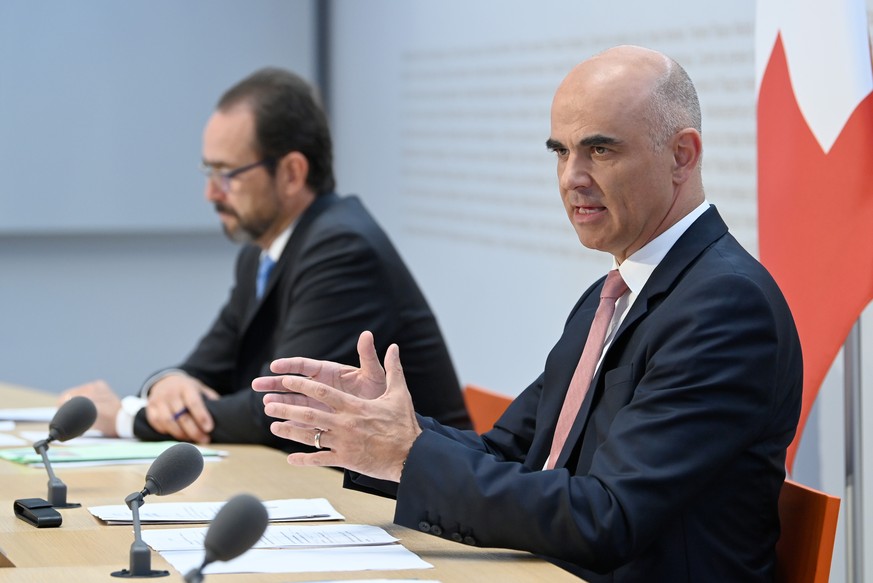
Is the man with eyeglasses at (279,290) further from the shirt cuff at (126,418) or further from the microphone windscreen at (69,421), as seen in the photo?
the microphone windscreen at (69,421)

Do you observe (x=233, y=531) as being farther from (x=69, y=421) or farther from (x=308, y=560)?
(x=69, y=421)

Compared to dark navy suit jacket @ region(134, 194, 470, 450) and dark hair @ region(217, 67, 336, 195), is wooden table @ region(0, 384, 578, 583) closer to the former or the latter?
dark navy suit jacket @ region(134, 194, 470, 450)

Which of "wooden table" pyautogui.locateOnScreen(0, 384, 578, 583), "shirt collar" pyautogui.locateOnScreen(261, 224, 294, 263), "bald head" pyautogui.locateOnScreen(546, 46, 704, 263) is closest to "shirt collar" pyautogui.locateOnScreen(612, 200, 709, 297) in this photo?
"bald head" pyautogui.locateOnScreen(546, 46, 704, 263)

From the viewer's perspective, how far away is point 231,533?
1.53m

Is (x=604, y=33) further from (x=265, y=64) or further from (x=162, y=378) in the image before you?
(x=265, y=64)

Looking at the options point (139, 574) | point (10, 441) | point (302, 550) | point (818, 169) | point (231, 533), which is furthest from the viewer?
point (10, 441)

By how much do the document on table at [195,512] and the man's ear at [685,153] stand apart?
2.72ft

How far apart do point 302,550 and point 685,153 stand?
926 millimetres

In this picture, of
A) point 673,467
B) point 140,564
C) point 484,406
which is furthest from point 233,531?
point 484,406

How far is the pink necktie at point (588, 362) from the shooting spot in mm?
2215

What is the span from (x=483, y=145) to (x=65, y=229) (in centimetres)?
217

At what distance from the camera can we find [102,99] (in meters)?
6.02

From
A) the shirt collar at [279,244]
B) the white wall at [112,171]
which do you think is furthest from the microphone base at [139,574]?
the white wall at [112,171]

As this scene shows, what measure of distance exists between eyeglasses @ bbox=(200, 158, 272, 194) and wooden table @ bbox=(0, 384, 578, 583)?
1.01 meters
